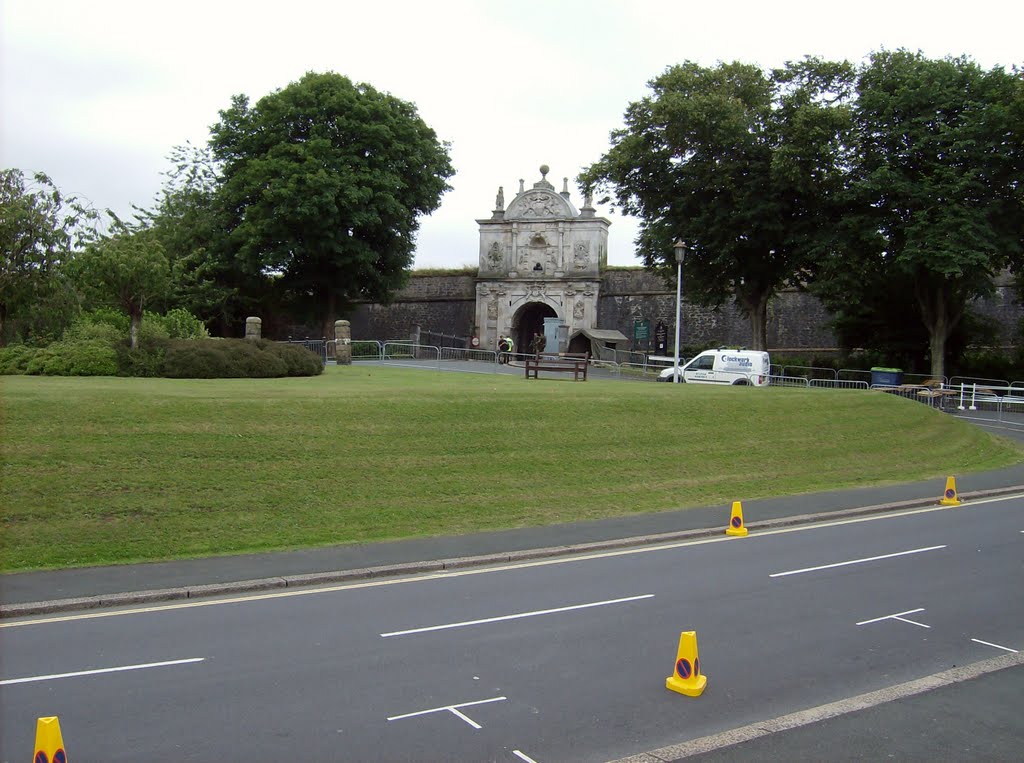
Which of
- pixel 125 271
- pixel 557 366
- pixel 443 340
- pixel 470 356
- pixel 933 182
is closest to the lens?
pixel 125 271

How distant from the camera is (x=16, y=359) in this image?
71.1 feet

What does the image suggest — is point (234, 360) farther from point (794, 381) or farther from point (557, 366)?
point (794, 381)

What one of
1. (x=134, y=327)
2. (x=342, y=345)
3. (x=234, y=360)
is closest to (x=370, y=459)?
(x=234, y=360)

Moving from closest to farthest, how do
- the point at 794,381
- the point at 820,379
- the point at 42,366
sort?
the point at 42,366
the point at 794,381
the point at 820,379

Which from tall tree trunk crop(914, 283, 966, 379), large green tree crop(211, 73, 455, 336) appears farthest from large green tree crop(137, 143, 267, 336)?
tall tree trunk crop(914, 283, 966, 379)

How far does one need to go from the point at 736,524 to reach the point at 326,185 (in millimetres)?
31429

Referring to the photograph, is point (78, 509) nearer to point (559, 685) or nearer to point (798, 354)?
point (559, 685)

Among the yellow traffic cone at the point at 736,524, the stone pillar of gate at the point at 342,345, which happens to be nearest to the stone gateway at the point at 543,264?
the stone pillar of gate at the point at 342,345

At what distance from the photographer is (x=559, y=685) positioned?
7.35m

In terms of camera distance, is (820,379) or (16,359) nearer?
(16,359)

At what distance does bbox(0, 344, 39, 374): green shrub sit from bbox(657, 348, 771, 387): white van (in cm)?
2202

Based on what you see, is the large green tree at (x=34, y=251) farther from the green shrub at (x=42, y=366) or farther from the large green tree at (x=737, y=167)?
the large green tree at (x=737, y=167)

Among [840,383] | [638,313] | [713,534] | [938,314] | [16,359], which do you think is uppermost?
[638,313]

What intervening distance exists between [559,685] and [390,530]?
6685 millimetres
